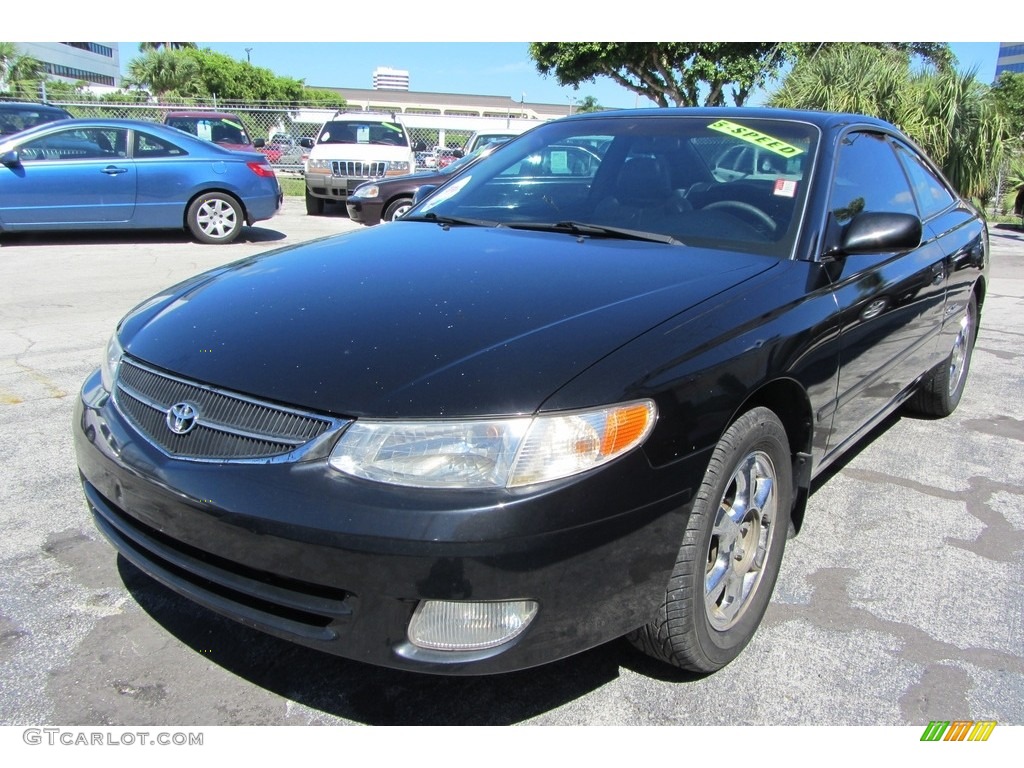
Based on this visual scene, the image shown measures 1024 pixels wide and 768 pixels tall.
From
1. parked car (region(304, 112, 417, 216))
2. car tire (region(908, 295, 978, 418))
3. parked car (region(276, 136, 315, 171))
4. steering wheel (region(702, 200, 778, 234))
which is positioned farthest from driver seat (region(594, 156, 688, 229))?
parked car (region(276, 136, 315, 171))

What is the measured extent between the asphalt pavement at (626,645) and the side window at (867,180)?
1.27 m

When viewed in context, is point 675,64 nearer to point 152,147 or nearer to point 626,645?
point 152,147

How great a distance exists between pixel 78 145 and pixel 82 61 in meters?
93.8

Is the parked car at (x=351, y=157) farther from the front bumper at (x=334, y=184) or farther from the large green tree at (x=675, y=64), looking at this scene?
the large green tree at (x=675, y=64)

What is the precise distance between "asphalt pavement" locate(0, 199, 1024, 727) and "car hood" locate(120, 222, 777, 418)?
86cm

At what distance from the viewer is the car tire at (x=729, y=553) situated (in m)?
2.20

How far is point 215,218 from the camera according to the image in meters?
10.8

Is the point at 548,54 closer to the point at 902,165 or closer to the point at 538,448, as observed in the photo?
the point at 902,165

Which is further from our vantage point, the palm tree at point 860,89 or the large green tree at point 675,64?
the large green tree at point 675,64

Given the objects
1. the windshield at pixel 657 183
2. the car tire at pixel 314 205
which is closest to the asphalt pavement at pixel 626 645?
the windshield at pixel 657 183

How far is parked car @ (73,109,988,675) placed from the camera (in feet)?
6.27

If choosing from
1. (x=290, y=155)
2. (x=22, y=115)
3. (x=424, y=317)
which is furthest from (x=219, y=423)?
(x=290, y=155)

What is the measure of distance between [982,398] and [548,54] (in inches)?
947

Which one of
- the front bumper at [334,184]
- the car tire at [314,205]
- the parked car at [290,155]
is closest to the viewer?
the front bumper at [334,184]
